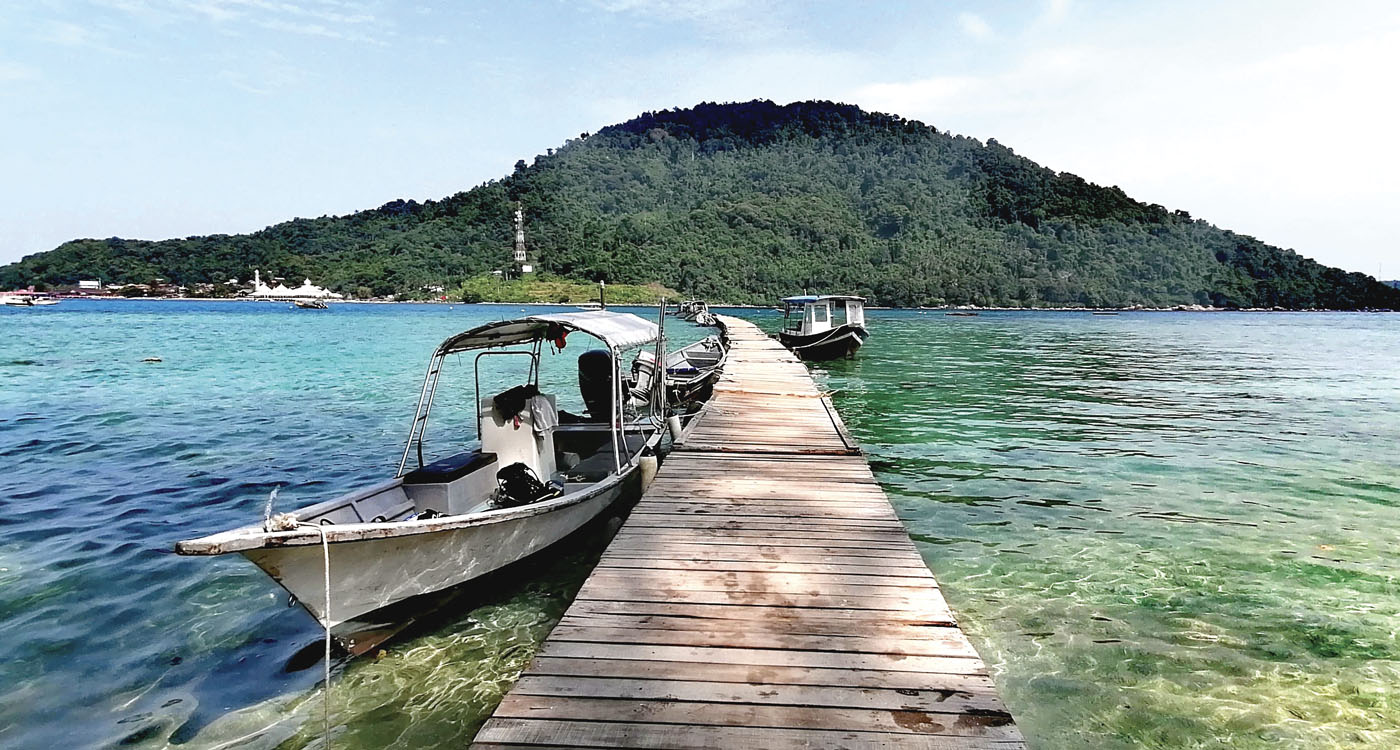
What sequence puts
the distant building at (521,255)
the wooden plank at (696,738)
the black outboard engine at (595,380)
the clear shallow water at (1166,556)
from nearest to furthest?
the wooden plank at (696,738), the clear shallow water at (1166,556), the black outboard engine at (595,380), the distant building at (521,255)

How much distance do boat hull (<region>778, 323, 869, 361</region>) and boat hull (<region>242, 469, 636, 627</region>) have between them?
30.4 metres

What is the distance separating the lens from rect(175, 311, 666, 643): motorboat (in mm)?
5727

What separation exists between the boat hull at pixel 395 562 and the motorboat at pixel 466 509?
1 centimetres

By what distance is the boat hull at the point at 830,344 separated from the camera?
123ft

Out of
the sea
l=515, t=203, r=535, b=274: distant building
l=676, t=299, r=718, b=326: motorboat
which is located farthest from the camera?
l=515, t=203, r=535, b=274: distant building

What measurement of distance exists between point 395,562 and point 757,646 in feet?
11.6

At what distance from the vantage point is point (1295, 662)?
665 cm

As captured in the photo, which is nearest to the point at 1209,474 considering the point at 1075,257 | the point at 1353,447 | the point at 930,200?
the point at 1353,447

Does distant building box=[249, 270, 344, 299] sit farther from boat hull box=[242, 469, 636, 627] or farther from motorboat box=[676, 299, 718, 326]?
boat hull box=[242, 469, 636, 627]

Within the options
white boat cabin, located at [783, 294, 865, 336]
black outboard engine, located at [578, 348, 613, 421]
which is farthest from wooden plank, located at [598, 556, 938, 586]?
white boat cabin, located at [783, 294, 865, 336]

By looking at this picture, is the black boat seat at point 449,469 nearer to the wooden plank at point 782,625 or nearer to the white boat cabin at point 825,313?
the wooden plank at point 782,625

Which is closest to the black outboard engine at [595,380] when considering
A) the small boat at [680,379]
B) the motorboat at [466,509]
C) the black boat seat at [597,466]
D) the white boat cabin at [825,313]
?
the motorboat at [466,509]

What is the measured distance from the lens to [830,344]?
37.7m

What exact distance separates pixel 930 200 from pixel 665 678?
203 m
